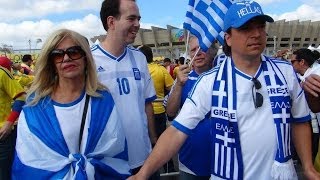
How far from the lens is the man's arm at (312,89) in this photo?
8.78 ft

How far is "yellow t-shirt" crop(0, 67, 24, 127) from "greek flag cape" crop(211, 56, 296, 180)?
3267 millimetres

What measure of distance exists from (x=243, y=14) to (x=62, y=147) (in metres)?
Result: 1.35

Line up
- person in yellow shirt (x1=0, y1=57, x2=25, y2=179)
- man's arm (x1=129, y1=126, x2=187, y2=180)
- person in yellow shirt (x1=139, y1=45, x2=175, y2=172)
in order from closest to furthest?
man's arm (x1=129, y1=126, x2=187, y2=180) → person in yellow shirt (x1=0, y1=57, x2=25, y2=179) → person in yellow shirt (x1=139, y1=45, x2=175, y2=172)

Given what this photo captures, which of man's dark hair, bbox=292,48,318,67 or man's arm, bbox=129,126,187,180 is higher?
man's dark hair, bbox=292,48,318,67

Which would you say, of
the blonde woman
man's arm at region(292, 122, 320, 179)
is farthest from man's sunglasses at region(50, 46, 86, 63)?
man's arm at region(292, 122, 320, 179)

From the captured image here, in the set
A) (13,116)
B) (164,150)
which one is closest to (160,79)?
(13,116)

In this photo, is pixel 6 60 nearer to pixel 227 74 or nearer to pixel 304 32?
pixel 227 74

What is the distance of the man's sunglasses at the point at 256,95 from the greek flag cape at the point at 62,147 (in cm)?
91

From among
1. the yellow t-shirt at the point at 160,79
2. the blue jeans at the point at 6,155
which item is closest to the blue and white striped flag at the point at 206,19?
the blue jeans at the point at 6,155

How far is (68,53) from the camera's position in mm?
2816

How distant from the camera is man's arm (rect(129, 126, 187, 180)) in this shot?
99.8 inches

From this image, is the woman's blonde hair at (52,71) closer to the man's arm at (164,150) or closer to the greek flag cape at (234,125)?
the man's arm at (164,150)

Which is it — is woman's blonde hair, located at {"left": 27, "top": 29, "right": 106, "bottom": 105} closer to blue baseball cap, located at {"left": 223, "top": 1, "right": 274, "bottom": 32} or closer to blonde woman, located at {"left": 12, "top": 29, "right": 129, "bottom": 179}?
blonde woman, located at {"left": 12, "top": 29, "right": 129, "bottom": 179}

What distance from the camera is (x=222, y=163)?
8.23 ft
